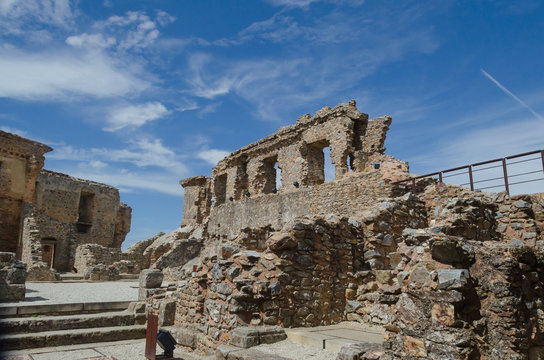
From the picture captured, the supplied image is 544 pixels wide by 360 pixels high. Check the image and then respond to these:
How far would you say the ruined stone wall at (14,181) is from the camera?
22516 millimetres

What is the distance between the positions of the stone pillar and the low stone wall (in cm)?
1745

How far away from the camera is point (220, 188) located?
26.0 metres

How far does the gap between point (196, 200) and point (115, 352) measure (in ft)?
68.0

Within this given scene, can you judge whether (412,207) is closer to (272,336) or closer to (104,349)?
(272,336)

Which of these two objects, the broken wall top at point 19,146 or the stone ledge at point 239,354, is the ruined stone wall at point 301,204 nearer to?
the stone ledge at point 239,354

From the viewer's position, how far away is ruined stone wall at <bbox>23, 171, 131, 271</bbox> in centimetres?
Answer: 2552

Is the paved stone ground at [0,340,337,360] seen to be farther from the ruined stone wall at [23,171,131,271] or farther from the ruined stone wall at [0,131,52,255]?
the ruined stone wall at [0,131,52,255]

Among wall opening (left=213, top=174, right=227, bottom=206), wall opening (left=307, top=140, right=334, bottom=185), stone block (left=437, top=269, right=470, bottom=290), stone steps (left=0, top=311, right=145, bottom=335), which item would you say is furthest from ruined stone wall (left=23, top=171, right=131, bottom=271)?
stone block (left=437, top=269, right=470, bottom=290)

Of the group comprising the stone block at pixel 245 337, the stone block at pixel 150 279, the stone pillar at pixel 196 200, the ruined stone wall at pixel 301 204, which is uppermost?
the stone pillar at pixel 196 200

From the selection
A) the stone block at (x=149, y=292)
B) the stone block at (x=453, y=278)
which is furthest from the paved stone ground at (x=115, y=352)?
the stone block at (x=453, y=278)

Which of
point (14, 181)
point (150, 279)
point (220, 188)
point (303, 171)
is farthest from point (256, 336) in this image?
point (14, 181)

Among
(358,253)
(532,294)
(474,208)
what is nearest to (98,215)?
(358,253)

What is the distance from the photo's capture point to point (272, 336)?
621cm

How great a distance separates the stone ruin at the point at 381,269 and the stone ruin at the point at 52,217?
10844 mm
